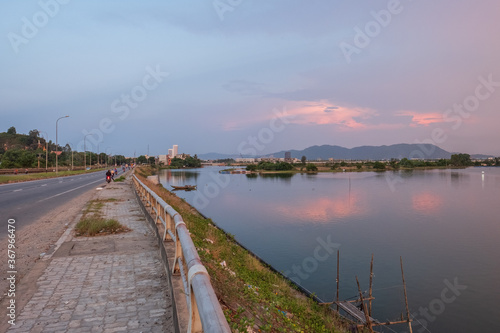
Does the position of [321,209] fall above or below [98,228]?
below

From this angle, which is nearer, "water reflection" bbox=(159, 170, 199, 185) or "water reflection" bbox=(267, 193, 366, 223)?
"water reflection" bbox=(267, 193, 366, 223)

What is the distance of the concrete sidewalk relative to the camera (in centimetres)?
436

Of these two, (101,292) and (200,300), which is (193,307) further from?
(101,292)

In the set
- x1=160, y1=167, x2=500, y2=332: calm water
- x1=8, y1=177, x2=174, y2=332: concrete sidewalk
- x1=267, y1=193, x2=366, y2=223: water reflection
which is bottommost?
x1=160, y1=167, x2=500, y2=332: calm water

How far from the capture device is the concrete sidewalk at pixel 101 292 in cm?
436

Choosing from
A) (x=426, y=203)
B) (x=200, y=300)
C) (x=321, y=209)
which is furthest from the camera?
(x=426, y=203)

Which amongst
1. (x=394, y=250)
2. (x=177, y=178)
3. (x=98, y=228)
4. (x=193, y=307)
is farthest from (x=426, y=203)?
(x=177, y=178)

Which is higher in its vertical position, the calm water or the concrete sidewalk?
the concrete sidewalk

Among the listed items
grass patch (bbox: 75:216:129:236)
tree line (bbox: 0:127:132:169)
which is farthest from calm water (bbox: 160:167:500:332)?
tree line (bbox: 0:127:132:169)

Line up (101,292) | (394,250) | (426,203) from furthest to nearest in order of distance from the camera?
(426,203)
(394,250)
(101,292)

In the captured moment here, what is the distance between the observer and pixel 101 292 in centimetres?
545

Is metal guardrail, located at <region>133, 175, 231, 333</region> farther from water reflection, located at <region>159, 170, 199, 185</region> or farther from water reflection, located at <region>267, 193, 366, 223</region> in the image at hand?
water reflection, located at <region>159, 170, 199, 185</region>

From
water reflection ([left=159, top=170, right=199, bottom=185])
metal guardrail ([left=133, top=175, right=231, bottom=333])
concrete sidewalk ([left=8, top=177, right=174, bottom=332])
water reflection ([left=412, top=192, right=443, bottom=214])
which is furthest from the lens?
water reflection ([left=159, top=170, right=199, bottom=185])

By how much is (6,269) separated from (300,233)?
76.8 ft
